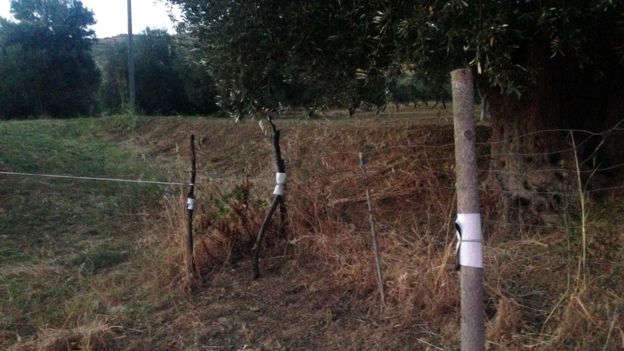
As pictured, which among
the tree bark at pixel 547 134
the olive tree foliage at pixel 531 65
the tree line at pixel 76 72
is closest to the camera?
the olive tree foliage at pixel 531 65

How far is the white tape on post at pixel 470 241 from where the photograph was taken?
2730 mm

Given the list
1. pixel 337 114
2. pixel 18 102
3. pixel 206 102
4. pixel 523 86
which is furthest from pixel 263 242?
pixel 18 102

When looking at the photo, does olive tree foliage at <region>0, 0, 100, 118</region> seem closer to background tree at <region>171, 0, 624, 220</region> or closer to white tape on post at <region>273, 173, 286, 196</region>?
background tree at <region>171, 0, 624, 220</region>

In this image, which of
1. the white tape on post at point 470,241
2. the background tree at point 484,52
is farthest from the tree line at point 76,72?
the white tape on post at point 470,241

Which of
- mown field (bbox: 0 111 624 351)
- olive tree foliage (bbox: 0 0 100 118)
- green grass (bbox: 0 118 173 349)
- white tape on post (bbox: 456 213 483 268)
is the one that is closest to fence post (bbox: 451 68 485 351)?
white tape on post (bbox: 456 213 483 268)

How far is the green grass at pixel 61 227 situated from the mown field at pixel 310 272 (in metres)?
0.03

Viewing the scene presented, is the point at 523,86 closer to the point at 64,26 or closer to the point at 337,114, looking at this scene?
the point at 337,114

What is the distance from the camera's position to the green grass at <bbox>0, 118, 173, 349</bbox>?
530 centimetres

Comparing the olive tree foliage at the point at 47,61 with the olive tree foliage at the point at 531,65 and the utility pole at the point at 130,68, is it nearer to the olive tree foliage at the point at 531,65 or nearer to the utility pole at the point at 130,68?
the utility pole at the point at 130,68

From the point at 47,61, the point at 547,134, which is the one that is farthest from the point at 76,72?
the point at 547,134

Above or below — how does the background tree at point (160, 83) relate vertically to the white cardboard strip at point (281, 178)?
above

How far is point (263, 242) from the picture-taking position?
610 centimetres

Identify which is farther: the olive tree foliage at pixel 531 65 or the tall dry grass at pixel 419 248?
the olive tree foliage at pixel 531 65

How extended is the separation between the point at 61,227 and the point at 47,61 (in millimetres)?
21412
